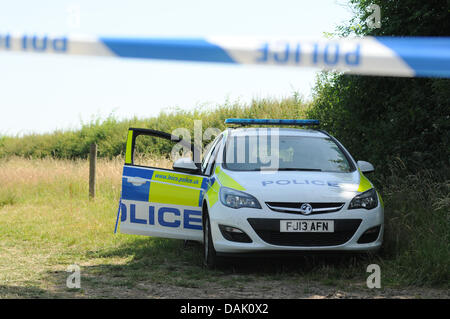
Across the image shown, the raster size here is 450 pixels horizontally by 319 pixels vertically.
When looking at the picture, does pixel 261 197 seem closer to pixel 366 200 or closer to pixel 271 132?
pixel 366 200

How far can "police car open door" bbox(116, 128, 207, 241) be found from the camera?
25.2 feet

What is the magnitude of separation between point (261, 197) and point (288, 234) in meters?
0.48

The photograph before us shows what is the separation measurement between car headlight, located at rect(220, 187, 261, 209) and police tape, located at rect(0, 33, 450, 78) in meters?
2.96

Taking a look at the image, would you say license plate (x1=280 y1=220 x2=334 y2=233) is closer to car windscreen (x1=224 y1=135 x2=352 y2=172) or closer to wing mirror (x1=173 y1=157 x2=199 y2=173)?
car windscreen (x1=224 y1=135 x2=352 y2=172)

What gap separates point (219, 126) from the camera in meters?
28.9

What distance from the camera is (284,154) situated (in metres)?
Result: 7.32

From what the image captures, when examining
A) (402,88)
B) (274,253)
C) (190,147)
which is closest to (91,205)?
(190,147)

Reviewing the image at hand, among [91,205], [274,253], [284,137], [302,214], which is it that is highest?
[284,137]

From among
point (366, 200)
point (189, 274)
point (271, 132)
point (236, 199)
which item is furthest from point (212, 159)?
point (366, 200)

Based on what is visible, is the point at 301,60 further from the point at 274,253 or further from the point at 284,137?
the point at 284,137

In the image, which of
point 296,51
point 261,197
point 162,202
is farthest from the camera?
point 162,202

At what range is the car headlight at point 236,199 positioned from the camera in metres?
6.48
